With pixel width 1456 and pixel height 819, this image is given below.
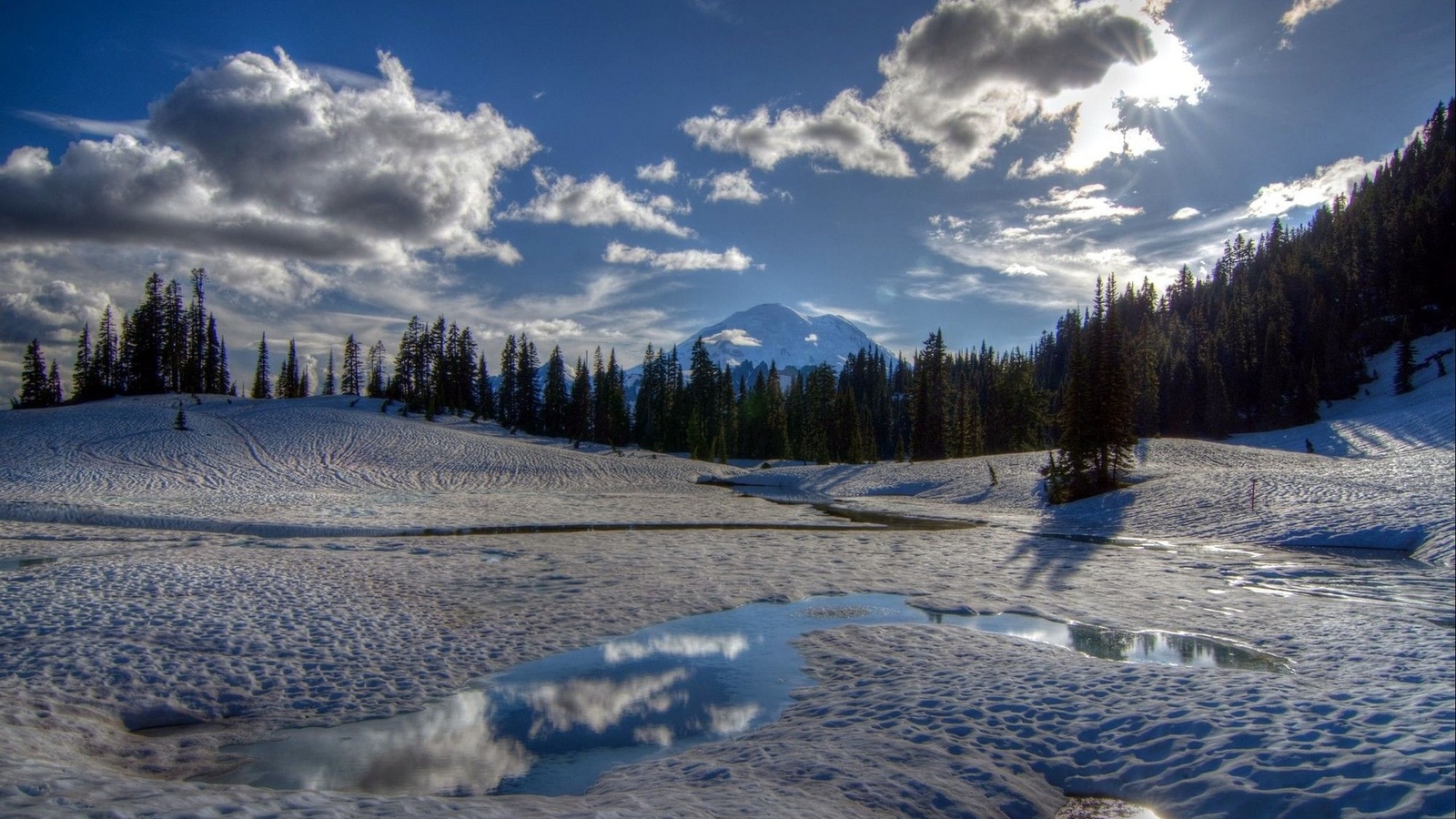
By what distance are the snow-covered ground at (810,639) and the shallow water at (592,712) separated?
0.47m

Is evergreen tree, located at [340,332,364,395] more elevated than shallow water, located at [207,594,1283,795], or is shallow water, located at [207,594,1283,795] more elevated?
evergreen tree, located at [340,332,364,395]

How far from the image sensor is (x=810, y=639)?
11266 millimetres

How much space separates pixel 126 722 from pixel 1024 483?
42.1m

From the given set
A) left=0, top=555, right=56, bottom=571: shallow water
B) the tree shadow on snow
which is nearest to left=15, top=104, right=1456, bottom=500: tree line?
the tree shadow on snow

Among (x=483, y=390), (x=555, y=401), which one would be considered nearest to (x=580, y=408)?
(x=555, y=401)

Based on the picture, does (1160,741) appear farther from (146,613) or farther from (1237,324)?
(1237,324)

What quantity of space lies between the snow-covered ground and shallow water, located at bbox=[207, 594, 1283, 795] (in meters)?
0.47

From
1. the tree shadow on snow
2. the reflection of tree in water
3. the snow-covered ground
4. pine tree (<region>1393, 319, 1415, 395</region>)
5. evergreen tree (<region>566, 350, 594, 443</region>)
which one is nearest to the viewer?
the snow-covered ground

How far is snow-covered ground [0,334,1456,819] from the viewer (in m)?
5.74

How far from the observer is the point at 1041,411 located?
277 ft

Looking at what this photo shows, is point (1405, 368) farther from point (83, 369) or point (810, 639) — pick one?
point (83, 369)

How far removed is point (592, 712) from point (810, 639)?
172 inches

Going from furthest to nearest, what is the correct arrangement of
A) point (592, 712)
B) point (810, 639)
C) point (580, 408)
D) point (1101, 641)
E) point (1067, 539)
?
point (580, 408) < point (1067, 539) < point (810, 639) < point (1101, 641) < point (592, 712)

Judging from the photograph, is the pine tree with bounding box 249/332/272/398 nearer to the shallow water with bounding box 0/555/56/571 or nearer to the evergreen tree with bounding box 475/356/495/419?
the evergreen tree with bounding box 475/356/495/419
